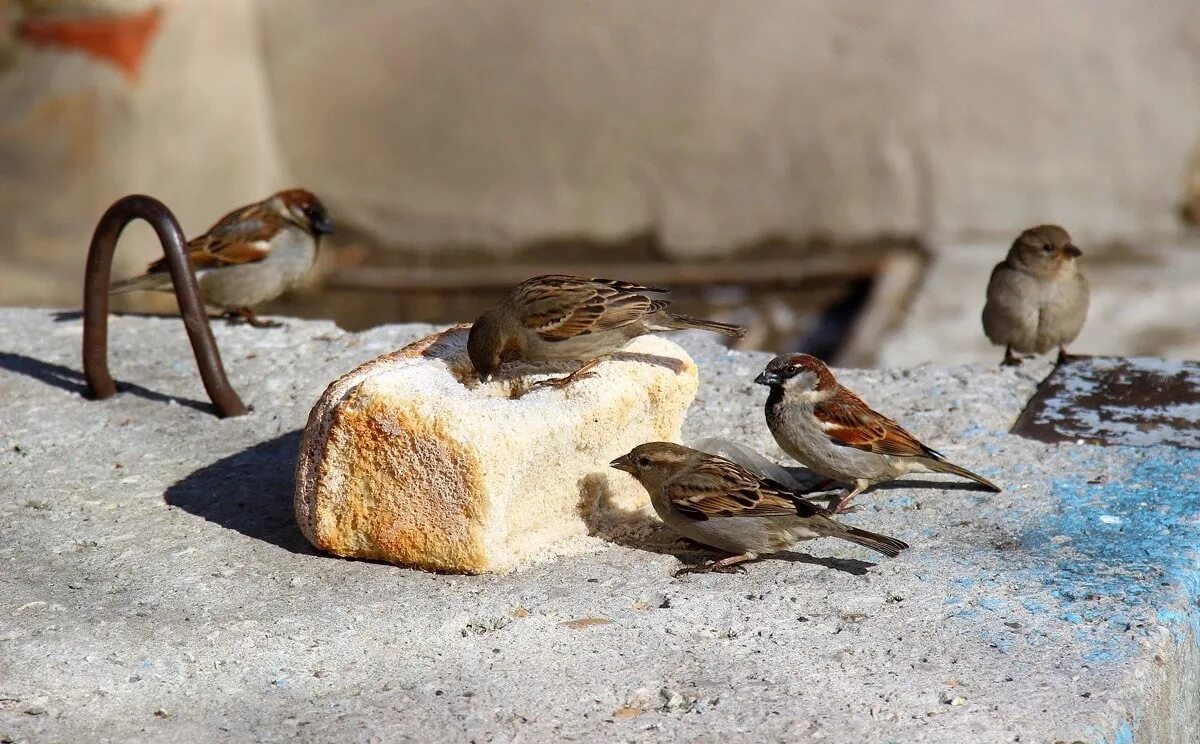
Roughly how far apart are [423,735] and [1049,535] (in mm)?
1789

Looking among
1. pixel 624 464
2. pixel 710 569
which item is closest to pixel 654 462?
pixel 624 464

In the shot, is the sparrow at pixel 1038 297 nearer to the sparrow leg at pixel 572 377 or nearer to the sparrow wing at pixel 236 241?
the sparrow leg at pixel 572 377

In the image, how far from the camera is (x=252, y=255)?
6160 millimetres

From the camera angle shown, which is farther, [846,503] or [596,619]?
[846,503]

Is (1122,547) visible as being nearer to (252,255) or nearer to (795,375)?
(795,375)

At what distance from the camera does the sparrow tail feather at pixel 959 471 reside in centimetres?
404

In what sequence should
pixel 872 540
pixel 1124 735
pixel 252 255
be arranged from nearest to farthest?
pixel 1124 735, pixel 872 540, pixel 252 255

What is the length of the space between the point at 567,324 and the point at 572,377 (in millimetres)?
293

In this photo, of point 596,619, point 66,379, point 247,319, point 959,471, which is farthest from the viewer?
point 247,319

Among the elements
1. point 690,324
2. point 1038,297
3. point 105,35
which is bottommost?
point 1038,297

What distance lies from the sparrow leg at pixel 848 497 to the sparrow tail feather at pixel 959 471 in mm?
206

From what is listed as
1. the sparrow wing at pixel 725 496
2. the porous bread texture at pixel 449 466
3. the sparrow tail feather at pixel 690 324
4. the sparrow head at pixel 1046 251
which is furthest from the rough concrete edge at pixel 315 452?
the sparrow head at pixel 1046 251

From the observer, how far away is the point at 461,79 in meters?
9.64

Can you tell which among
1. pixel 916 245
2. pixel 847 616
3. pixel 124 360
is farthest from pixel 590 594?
pixel 916 245
